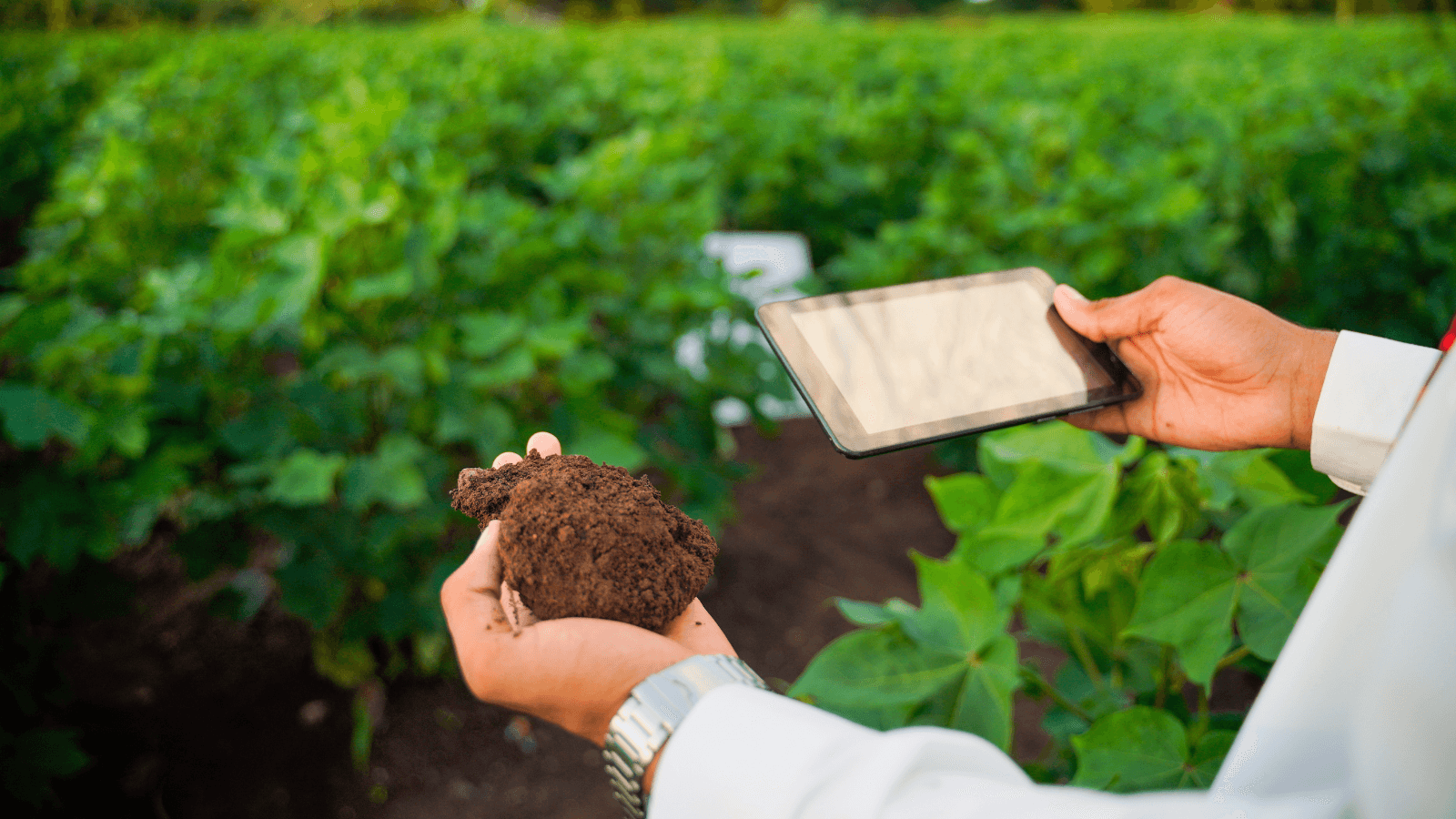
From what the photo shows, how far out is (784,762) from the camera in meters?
0.50

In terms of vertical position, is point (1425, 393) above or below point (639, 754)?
above

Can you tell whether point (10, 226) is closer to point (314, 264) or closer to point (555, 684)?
point (314, 264)

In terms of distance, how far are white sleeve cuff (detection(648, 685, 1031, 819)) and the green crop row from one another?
3.76ft

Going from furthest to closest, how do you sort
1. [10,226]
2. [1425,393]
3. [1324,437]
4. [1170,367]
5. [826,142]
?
[10,226]
[826,142]
[1170,367]
[1324,437]
[1425,393]

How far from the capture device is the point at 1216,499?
1.04 m

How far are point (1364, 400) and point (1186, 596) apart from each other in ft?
0.95

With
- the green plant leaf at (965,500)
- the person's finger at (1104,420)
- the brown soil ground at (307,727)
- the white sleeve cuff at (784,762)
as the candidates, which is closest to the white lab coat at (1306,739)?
the white sleeve cuff at (784,762)

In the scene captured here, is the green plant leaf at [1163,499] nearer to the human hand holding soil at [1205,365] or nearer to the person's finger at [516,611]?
the human hand holding soil at [1205,365]

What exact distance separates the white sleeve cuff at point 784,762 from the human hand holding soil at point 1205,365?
0.61 m

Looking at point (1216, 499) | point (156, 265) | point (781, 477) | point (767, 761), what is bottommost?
point (781, 477)

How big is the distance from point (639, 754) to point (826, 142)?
12.5 feet

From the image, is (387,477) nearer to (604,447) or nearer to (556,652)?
(604,447)

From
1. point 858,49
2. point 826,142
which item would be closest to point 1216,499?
point 826,142

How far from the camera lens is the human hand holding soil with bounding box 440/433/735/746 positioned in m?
0.58
